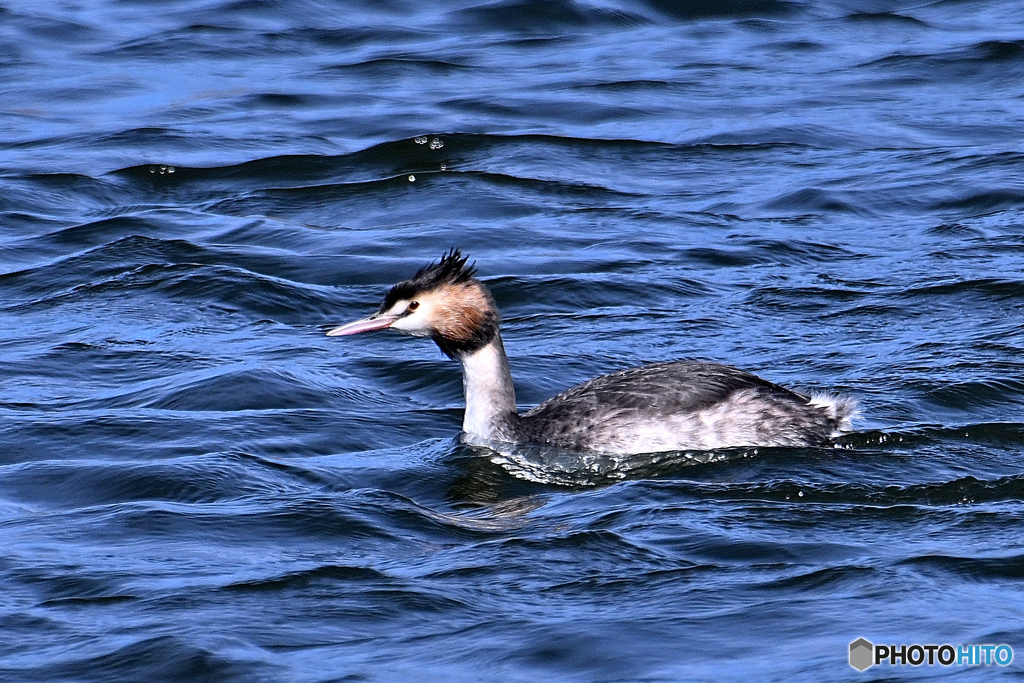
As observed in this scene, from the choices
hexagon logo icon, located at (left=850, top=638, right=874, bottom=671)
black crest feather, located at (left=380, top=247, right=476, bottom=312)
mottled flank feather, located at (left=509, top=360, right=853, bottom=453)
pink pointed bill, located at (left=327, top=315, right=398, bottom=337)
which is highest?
black crest feather, located at (left=380, top=247, right=476, bottom=312)

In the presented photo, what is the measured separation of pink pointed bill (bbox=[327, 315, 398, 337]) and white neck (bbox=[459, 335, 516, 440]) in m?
0.44

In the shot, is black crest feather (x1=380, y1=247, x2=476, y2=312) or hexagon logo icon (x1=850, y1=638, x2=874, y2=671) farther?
black crest feather (x1=380, y1=247, x2=476, y2=312)

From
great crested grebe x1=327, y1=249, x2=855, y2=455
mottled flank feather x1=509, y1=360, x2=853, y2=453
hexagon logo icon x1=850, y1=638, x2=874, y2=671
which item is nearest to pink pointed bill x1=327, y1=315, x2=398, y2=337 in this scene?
great crested grebe x1=327, y1=249, x2=855, y2=455

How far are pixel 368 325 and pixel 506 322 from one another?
230 cm

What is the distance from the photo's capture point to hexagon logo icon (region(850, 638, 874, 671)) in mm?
5172

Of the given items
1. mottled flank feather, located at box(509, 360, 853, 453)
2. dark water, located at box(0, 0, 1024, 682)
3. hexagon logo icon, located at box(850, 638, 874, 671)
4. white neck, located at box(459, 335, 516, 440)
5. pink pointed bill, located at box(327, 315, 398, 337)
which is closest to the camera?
hexagon logo icon, located at box(850, 638, 874, 671)

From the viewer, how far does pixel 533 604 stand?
19.0 feet

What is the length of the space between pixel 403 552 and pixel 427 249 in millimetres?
4758

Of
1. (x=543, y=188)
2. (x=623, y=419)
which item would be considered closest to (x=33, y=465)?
(x=623, y=419)

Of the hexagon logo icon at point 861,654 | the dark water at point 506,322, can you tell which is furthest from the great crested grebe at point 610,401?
the hexagon logo icon at point 861,654

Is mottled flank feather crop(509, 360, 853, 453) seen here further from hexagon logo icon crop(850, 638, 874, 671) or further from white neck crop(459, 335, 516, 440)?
hexagon logo icon crop(850, 638, 874, 671)

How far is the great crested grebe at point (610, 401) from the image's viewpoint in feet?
24.5

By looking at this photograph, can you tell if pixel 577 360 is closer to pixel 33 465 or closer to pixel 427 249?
pixel 427 249

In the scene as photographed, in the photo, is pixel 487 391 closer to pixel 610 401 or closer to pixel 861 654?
pixel 610 401
